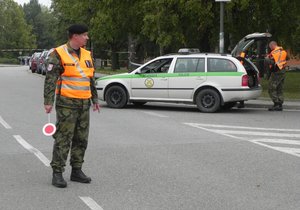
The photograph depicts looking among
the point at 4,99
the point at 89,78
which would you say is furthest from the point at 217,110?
the point at 89,78

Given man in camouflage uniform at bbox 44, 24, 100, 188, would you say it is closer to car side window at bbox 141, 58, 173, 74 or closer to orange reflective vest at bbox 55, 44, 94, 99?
orange reflective vest at bbox 55, 44, 94, 99

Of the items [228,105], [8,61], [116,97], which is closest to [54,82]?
[116,97]

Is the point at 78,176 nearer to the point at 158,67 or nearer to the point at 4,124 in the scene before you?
the point at 4,124

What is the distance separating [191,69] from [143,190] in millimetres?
9218

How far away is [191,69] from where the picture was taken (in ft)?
50.2

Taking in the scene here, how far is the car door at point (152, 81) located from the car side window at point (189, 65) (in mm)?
294

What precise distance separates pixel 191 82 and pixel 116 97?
2384 mm

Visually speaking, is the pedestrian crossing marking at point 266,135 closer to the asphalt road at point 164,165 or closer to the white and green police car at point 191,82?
the asphalt road at point 164,165

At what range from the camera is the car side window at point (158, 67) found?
15609 mm

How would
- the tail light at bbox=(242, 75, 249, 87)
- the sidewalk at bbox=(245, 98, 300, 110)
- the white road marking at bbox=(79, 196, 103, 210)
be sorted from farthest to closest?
the sidewalk at bbox=(245, 98, 300, 110) < the tail light at bbox=(242, 75, 249, 87) < the white road marking at bbox=(79, 196, 103, 210)

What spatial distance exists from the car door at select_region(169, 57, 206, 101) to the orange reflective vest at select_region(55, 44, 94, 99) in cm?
893

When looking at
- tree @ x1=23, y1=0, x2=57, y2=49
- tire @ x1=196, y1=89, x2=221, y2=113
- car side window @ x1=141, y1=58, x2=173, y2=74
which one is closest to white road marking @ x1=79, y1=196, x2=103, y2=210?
tire @ x1=196, y1=89, x2=221, y2=113

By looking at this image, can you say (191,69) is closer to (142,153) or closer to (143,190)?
(142,153)

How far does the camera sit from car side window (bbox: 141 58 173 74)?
15609 mm
